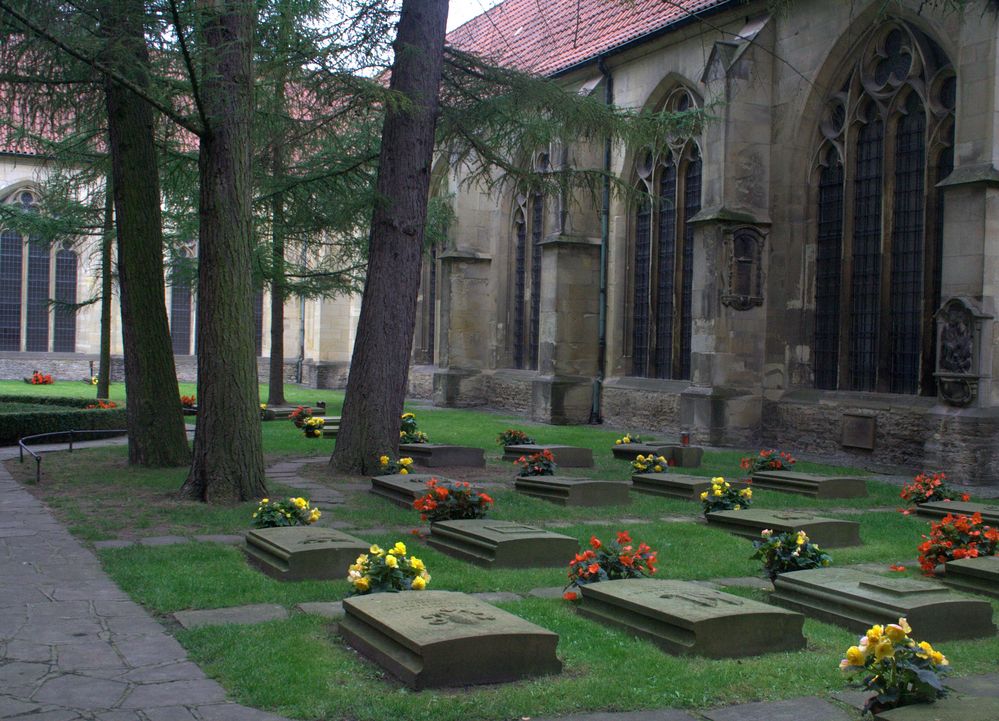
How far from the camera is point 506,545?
26.7 ft

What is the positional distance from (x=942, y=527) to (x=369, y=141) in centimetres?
1016

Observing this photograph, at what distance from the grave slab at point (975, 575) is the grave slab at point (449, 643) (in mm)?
4160

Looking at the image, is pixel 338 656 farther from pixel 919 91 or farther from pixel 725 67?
pixel 725 67

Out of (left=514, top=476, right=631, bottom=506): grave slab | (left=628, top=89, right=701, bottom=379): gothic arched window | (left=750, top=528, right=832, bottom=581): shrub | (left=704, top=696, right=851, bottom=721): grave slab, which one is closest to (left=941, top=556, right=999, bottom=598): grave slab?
(left=750, top=528, right=832, bottom=581): shrub

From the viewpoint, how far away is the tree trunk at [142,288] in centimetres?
1315

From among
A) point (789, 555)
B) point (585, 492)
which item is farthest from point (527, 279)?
point (789, 555)

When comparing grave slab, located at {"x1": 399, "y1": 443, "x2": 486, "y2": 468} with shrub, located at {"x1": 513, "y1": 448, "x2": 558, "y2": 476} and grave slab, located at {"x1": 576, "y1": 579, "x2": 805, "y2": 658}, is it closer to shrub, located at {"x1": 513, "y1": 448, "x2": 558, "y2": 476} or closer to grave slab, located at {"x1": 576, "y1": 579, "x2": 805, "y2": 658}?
shrub, located at {"x1": 513, "y1": 448, "x2": 558, "y2": 476}

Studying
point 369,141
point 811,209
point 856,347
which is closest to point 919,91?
point 811,209

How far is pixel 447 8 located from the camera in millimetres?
13977

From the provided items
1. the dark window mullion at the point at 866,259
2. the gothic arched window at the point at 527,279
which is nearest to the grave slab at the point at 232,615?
the dark window mullion at the point at 866,259

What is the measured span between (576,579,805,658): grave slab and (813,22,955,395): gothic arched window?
10678 millimetres

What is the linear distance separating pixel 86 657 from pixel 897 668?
13.6 feet

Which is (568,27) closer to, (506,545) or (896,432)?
(896,432)

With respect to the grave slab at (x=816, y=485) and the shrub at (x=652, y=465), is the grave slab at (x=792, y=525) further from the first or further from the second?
the shrub at (x=652, y=465)
